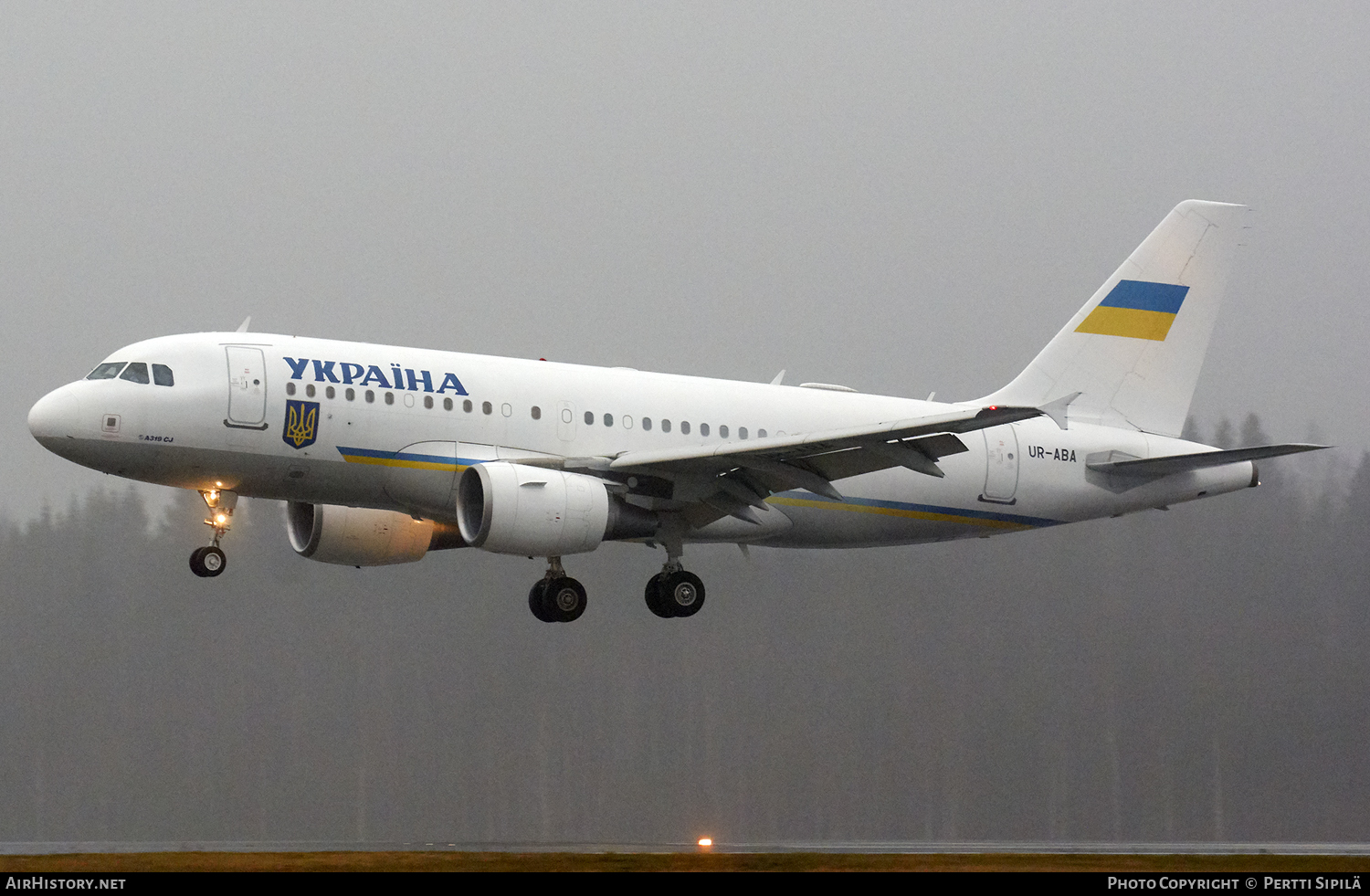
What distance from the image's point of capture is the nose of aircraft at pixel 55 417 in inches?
1057

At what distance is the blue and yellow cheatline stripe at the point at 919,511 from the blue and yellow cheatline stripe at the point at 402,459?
20.7ft

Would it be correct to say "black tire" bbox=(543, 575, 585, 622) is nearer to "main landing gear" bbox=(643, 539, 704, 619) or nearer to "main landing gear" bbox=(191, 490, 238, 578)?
"main landing gear" bbox=(643, 539, 704, 619)

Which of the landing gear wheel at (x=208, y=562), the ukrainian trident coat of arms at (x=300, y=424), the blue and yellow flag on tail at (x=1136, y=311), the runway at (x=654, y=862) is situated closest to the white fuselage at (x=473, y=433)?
the ukrainian trident coat of arms at (x=300, y=424)

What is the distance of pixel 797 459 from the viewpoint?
92.9ft

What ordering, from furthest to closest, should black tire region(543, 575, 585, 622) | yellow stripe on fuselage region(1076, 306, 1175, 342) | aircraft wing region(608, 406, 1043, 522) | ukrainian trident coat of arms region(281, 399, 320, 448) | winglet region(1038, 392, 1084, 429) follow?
1. yellow stripe on fuselage region(1076, 306, 1175, 342)
2. black tire region(543, 575, 585, 622)
3. ukrainian trident coat of arms region(281, 399, 320, 448)
4. aircraft wing region(608, 406, 1043, 522)
5. winglet region(1038, 392, 1084, 429)

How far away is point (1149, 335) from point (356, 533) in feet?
57.3

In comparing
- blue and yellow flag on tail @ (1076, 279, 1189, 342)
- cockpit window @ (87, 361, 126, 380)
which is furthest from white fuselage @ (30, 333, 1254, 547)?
blue and yellow flag on tail @ (1076, 279, 1189, 342)

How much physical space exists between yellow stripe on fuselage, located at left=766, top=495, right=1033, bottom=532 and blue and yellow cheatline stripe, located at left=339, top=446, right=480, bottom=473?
6345mm

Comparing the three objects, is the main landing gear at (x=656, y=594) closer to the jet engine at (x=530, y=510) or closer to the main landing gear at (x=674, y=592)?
the main landing gear at (x=674, y=592)

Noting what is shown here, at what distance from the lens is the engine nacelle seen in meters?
31.5

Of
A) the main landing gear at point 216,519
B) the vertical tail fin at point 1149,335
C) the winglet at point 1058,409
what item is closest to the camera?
the winglet at point 1058,409

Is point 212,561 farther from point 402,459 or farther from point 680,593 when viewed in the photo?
point 680,593

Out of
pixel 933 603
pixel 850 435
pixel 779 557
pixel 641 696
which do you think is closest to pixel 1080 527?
pixel 933 603
